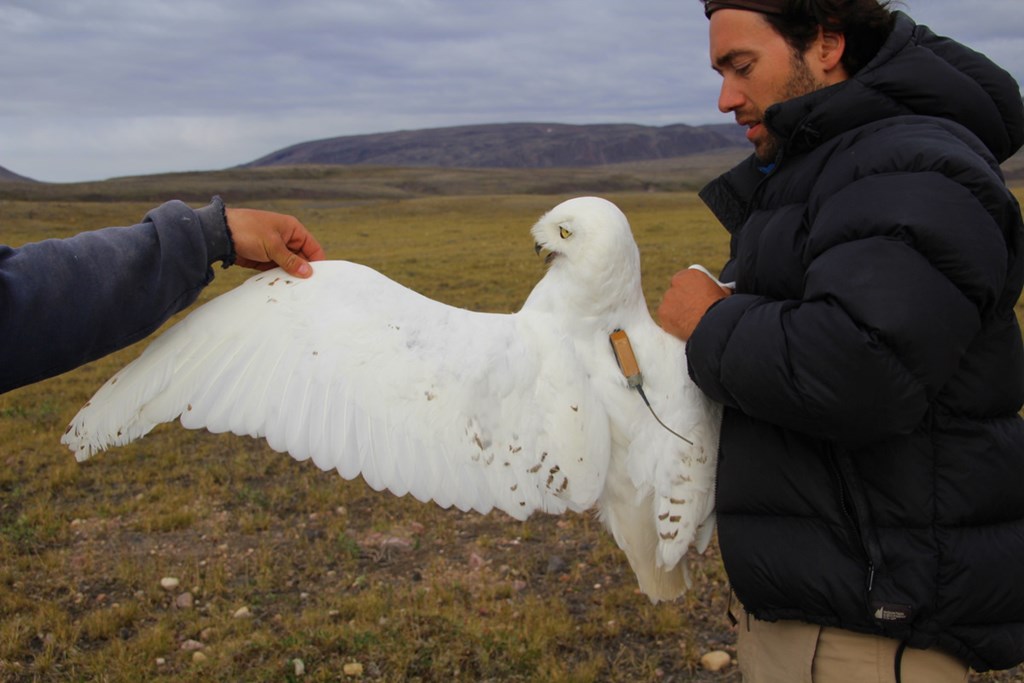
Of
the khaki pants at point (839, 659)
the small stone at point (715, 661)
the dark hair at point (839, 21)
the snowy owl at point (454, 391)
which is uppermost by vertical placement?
the dark hair at point (839, 21)

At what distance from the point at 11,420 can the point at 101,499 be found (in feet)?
10.2

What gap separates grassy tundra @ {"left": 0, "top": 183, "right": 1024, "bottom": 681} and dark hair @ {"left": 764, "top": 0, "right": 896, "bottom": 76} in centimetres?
333

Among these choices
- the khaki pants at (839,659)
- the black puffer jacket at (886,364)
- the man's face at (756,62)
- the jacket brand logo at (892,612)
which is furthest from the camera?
the man's face at (756,62)

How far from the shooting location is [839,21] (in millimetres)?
2311

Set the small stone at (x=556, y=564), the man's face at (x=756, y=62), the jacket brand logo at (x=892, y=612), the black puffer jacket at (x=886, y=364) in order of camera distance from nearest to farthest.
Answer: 1. the black puffer jacket at (x=886, y=364)
2. the jacket brand logo at (x=892, y=612)
3. the man's face at (x=756, y=62)
4. the small stone at (x=556, y=564)

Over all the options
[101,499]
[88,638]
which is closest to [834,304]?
[88,638]

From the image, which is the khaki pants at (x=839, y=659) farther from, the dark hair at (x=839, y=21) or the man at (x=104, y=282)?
the man at (x=104, y=282)

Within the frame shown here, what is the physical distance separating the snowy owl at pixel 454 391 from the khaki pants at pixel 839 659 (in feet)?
1.63

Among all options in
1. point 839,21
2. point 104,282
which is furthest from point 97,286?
point 839,21

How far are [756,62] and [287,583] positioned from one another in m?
4.49

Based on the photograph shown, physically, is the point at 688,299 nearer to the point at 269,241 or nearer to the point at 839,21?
the point at 839,21

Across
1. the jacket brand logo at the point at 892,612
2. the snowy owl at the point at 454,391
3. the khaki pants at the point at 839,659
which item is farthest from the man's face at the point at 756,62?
the khaki pants at the point at 839,659

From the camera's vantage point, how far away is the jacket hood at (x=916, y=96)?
7.10ft

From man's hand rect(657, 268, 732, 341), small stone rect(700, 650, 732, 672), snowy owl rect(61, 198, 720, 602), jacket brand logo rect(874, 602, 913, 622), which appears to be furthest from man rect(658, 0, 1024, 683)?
small stone rect(700, 650, 732, 672)
